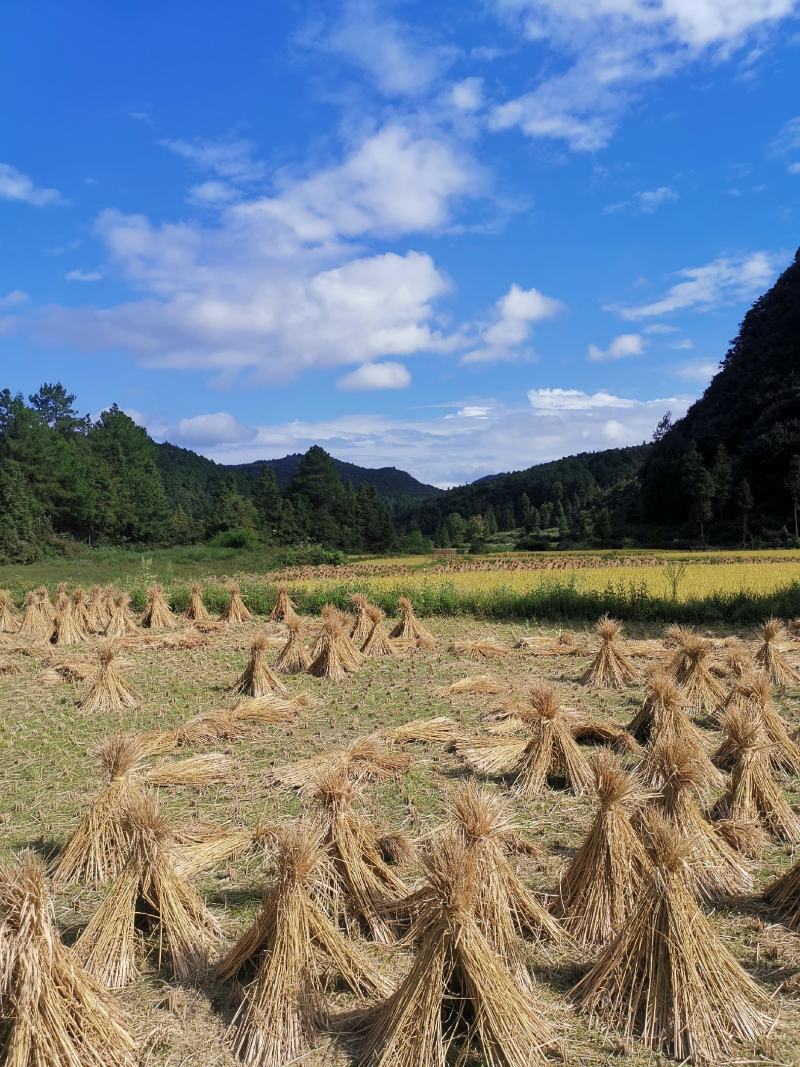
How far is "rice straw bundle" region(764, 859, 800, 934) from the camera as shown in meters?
3.78

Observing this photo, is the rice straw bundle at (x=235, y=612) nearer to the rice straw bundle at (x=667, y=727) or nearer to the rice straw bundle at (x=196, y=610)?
the rice straw bundle at (x=196, y=610)

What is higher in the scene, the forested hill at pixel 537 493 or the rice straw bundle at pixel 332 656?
the forested hill at pixel 537 493

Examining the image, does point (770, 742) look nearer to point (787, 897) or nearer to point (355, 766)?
point (787, 897)

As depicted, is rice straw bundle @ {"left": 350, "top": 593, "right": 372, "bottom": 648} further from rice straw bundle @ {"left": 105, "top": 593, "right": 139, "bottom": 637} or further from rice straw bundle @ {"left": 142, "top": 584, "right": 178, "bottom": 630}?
rice straw bundle @ {"left": 142, "top": 584, "right": 178, "bottom": 630}

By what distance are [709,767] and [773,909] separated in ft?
6.41

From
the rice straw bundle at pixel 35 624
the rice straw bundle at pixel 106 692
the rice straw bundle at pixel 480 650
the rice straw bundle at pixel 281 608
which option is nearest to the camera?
the rice straw bundle at pixel 106 692

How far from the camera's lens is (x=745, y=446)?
4369 centimetres

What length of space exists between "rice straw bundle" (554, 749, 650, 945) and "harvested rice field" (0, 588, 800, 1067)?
13 millimetres

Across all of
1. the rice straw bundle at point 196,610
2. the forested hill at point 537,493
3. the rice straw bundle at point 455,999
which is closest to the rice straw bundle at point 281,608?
the rice straw bundle at point 196,610

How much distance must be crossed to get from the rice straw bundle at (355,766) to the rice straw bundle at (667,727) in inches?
77.8

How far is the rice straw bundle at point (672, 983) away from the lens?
291cm

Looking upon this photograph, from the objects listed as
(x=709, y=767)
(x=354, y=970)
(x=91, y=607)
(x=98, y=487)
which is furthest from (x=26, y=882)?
(x=98, y=487)

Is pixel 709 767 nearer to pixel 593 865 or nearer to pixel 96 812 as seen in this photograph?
pixel 593 865

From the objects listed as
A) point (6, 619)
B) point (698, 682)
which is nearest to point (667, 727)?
point (698, 682)
